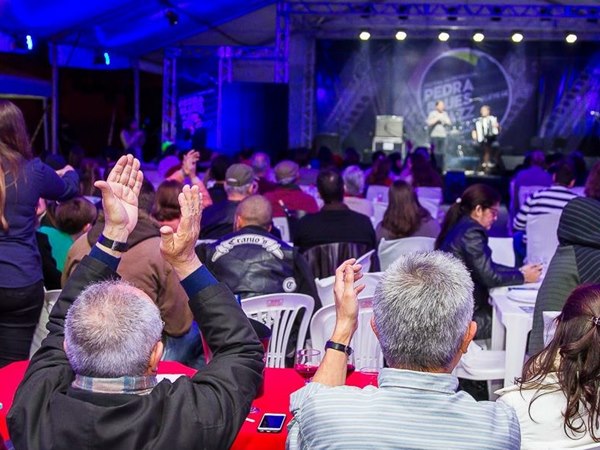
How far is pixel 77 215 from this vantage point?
472cm

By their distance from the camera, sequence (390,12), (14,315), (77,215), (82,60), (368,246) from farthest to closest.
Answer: (390,12) → (82,60) → (368,246) → (77,215) → (14,315)

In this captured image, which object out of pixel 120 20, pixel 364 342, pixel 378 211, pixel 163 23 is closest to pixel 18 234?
pixel 364 342

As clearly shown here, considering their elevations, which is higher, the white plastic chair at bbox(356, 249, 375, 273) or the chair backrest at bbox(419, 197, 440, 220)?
the chair backrest at bbox(419, 197, 440, 220)

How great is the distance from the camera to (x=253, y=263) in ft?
14.2

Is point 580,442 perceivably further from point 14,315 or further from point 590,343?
point 14,315

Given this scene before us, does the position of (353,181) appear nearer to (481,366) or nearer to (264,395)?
(481,366)

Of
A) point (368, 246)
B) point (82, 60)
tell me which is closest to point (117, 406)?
point (368, 246)

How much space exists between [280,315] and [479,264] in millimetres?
1265

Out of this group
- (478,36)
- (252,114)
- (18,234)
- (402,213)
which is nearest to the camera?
(18,234)

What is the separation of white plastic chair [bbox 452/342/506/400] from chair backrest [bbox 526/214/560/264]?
264 centimetres

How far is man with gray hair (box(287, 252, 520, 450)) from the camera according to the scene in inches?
71.1

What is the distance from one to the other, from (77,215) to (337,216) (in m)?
1.88

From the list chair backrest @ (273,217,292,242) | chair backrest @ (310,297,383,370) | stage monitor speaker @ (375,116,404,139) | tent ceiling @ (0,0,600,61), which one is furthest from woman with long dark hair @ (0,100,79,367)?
stage monitor speaker @ (375,116,404,139)

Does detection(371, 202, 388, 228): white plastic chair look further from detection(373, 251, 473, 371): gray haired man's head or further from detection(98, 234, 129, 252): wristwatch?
detection(373, 251, 473, 371): gray haired man's head
